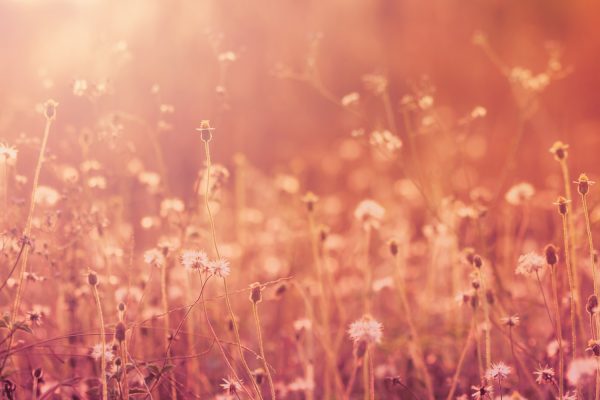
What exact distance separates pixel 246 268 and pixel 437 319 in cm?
89

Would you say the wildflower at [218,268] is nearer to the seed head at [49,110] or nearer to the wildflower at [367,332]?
the wildflower at [367,332]

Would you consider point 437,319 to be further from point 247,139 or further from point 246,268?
point 247,139

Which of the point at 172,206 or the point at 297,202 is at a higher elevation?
the point at 297,202

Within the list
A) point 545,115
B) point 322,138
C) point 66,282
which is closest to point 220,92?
point 66,282

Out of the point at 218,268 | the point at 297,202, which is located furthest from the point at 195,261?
the point at 297,202

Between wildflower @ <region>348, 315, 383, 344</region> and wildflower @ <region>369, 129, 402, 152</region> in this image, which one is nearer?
wildflower @ <region>348, 315, 383, 344</region>

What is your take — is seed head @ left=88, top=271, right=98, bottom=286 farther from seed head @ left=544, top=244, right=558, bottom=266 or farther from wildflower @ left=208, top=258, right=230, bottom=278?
seed head @ left=544, top=244, right=558, bottom=266

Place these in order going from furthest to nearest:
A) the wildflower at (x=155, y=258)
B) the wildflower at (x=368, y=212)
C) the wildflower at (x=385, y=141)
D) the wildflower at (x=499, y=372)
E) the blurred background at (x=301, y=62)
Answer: the blurred background at (x=301, y=62) < the wildflower at (x=368, y=212) < the wildflower at (x=385, y=141) < the wildflower at (x=155, y=258) < the wildflower at (x=499, y=372)

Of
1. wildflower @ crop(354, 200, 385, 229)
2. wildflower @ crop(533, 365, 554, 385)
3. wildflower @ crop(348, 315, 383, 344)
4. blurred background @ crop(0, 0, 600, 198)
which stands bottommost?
wildflower @ crop(533, 365, 554, 385)

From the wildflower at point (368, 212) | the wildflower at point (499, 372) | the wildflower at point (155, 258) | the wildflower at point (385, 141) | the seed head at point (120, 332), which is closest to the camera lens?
the seed head at point (120, 332)

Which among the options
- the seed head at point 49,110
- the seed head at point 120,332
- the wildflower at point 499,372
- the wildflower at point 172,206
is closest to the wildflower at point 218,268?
the seed head at point 120,332

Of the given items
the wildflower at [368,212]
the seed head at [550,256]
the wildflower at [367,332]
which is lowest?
the wildflower at [367,332]

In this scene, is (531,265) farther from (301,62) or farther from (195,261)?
(301,62)

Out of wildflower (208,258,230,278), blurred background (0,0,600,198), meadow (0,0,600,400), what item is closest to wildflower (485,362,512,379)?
meadow (0,0,600,400)
